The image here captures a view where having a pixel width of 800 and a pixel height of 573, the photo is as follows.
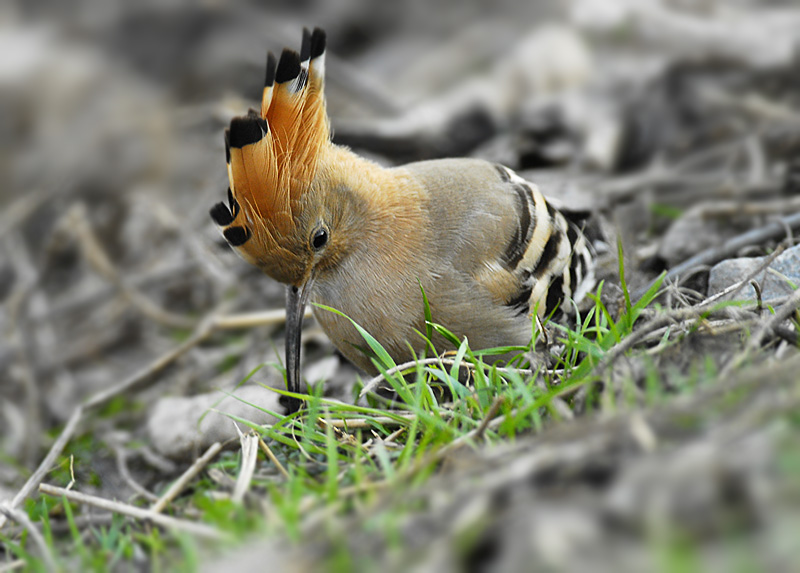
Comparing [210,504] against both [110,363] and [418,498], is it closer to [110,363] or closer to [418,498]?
[418,498]

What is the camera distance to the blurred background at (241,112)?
158 inches

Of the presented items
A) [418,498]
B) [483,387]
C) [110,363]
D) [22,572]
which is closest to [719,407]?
[418,498]

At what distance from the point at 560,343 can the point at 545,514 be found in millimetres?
1316

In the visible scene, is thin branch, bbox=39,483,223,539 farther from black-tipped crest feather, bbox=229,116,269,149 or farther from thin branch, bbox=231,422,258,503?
black-tipped crest feather, bbox=229,116,269,149

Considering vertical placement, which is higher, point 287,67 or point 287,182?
point 287,67

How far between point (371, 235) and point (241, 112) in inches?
74.8

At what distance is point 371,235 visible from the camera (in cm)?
299

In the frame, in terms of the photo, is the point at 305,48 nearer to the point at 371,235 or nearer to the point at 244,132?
the point at 244,132

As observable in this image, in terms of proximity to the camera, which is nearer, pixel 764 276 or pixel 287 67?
pixel 764 276

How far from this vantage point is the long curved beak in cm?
280

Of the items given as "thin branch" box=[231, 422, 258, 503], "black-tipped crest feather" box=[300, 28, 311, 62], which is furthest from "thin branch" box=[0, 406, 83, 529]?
"black-tipped crest feather" box=[300, 28, 311, 62]

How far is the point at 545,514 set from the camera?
1.32 m

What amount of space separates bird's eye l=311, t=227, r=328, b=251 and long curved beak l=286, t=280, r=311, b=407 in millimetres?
148

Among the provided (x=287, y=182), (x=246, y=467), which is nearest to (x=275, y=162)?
(x=287, y=182)
